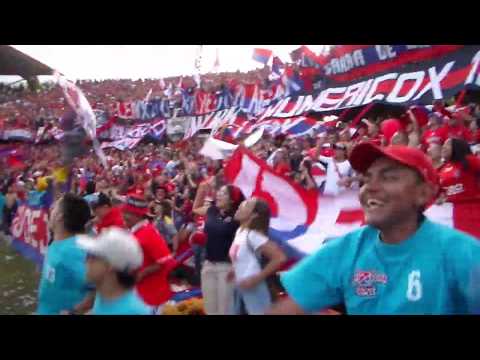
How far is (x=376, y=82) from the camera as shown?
11.2 feet

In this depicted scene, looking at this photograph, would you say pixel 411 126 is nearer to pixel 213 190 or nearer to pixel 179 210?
pixel 213 190

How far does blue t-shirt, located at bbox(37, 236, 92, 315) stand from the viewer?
9.90ft

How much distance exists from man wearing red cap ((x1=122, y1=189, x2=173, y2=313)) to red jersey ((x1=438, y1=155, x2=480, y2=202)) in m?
1.40

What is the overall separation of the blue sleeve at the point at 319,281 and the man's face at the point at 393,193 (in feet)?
0.49

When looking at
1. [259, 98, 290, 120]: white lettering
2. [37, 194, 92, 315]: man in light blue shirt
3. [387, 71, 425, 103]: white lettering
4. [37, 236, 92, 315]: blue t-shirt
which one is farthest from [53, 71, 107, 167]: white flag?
[387, 71, 425, 103]: white lettering

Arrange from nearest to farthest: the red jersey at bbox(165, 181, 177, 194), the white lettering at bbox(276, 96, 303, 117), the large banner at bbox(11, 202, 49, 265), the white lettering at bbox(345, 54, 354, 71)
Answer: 1. the white lettering at bbox(345, 54, 354, 71)
2. the white lettering at bbox(276, 96, 303, 117)
3. the red jersey at bbox(165, 181, 177, 194)
4. the large banner at bbox(11, 202, 49, 265)

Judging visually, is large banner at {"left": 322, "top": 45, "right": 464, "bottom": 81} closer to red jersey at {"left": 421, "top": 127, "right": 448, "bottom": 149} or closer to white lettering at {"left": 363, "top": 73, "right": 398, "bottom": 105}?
white lettering at {"left": 363, "top": 73, "right": 398, "bottom": 105}

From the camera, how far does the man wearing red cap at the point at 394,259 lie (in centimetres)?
181

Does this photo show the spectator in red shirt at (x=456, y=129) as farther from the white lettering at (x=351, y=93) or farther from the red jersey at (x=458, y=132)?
the white lettering at (x=351, y=93)

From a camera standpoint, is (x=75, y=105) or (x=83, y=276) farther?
(x=75, y=105)

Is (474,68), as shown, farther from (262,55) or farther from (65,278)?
(65,278)

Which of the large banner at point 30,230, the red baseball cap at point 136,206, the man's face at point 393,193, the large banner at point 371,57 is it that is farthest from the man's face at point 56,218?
the man's face at point 393,193
